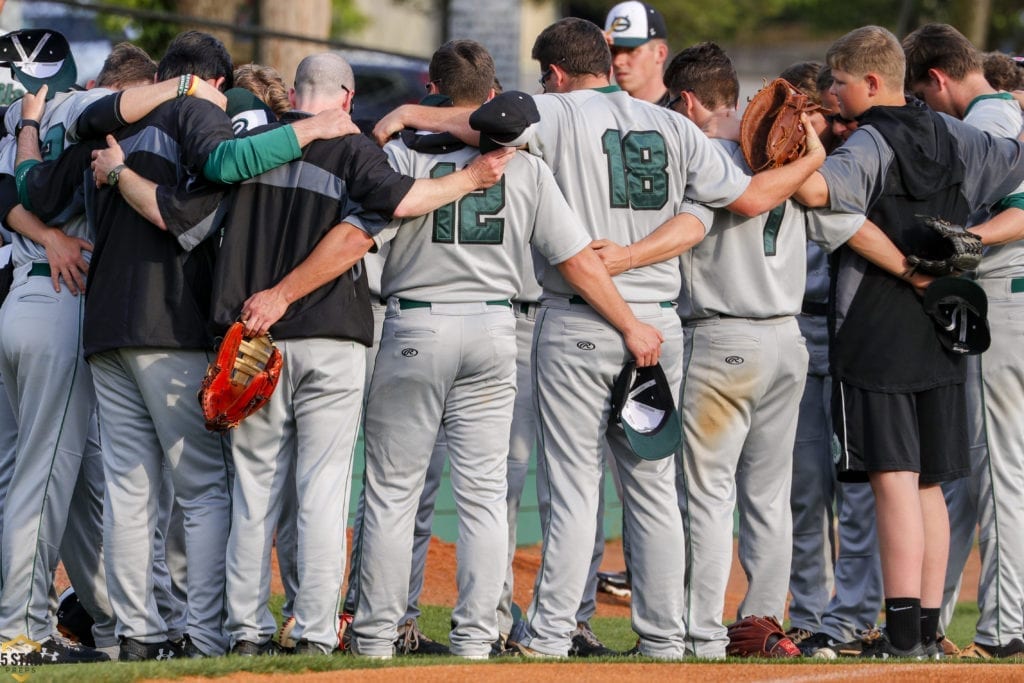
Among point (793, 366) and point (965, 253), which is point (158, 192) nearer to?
point (793, 366)

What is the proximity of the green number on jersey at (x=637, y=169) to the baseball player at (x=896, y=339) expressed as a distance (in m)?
0.67

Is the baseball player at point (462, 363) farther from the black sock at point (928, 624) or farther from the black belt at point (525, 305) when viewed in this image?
the black sock at point (928, 624)

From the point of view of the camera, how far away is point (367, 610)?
18.0ft

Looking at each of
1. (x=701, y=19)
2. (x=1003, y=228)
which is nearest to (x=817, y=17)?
(x=701, y=19)

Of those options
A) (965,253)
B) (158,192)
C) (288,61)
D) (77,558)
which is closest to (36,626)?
(77,558)

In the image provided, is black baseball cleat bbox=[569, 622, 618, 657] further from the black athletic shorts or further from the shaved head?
the shaved head

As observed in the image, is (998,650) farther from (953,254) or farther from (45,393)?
(45,393)

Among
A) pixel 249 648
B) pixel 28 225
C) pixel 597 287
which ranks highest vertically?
pixel 28 225

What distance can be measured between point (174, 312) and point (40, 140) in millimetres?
1124

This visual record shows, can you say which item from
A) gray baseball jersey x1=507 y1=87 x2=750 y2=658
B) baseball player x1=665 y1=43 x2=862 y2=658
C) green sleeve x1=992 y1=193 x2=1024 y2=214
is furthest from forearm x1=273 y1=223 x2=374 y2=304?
green sleeve x1=992 y1=193 x2=1024 y2=214

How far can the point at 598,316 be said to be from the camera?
569 centimetres

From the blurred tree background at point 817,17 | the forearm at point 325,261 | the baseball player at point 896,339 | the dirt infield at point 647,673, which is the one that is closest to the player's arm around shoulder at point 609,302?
the forearm at point 325,261

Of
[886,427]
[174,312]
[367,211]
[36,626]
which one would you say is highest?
[367,211]

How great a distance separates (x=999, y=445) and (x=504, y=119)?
2.90 meters
